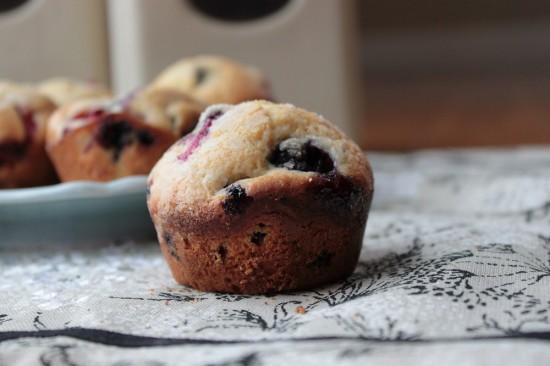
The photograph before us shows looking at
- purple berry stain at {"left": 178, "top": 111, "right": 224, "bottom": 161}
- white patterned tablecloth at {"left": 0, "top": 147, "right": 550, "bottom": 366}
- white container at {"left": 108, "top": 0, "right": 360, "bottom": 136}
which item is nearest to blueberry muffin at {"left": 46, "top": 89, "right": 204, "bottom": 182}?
white patterned tablecloth at {"left": 0, "top": 147, "right": 550, "bottom": 366}

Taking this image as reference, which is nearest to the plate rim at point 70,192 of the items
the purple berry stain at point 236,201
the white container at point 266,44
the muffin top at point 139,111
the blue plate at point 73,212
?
the blue plate at point 73,212

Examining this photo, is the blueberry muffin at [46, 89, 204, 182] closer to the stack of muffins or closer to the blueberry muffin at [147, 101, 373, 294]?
the stack of muffins

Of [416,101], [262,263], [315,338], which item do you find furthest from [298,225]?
[416,101]

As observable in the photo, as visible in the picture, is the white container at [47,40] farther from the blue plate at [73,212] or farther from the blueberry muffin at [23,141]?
the blue plate at [73,212]

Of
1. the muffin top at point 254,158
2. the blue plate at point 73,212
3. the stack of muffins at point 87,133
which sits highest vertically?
the muffin top at point 254,158

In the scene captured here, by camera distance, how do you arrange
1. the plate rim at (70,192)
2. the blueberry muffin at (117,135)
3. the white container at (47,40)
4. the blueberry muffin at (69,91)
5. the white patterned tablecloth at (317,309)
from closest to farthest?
the white patterned tablecloth at (317,309) → the plate rim at (70,192) → the blueberry muffin at (117,135) → the blueberry muffin at (69,91) → the white container at (47,40)

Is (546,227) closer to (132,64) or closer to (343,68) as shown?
(343,68)
